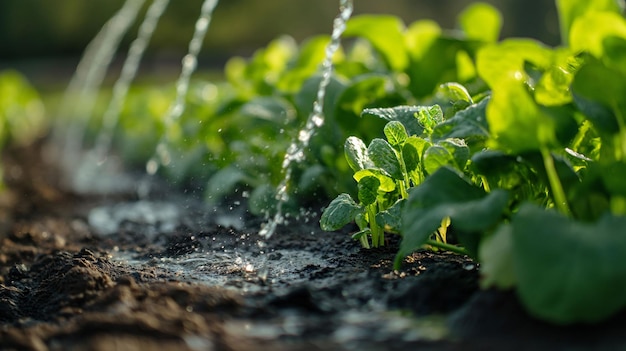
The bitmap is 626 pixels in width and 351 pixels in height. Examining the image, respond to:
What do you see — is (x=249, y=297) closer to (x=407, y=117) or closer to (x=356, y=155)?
(x=356, y=155)

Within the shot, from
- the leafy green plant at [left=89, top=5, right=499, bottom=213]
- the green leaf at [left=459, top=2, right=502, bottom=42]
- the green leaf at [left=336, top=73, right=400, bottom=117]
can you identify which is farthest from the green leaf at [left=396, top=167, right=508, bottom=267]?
the green leaf at [left=459, top=2, right=502, bottom=42]

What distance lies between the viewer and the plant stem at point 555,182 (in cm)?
155

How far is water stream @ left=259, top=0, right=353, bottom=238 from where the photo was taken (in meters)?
2.52

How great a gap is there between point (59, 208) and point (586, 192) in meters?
3.12

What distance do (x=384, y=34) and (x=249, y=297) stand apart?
1.66 metres

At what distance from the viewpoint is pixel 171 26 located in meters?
17.7

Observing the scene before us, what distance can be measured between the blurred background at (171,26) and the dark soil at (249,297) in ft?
39.0

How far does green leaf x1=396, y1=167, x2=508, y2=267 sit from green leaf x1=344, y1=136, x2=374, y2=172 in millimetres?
395

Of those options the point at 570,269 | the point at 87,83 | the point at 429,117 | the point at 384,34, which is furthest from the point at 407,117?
the point at 87,83

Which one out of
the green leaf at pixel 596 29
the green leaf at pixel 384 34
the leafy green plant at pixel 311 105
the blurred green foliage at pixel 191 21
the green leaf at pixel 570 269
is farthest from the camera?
the blurred green foliage at pixel 191 21

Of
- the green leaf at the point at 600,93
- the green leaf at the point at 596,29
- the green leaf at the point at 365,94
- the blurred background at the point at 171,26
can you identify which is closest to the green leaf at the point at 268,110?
the green leaf at the point at 365,94

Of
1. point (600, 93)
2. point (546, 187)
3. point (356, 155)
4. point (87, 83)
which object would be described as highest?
point (600, 93)

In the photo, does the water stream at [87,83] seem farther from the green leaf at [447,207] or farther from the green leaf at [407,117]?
the green leaf at [447,207]

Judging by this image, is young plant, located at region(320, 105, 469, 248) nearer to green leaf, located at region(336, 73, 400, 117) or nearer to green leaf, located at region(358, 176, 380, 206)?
green leaf, located at region(358, 176, 380, 206)
